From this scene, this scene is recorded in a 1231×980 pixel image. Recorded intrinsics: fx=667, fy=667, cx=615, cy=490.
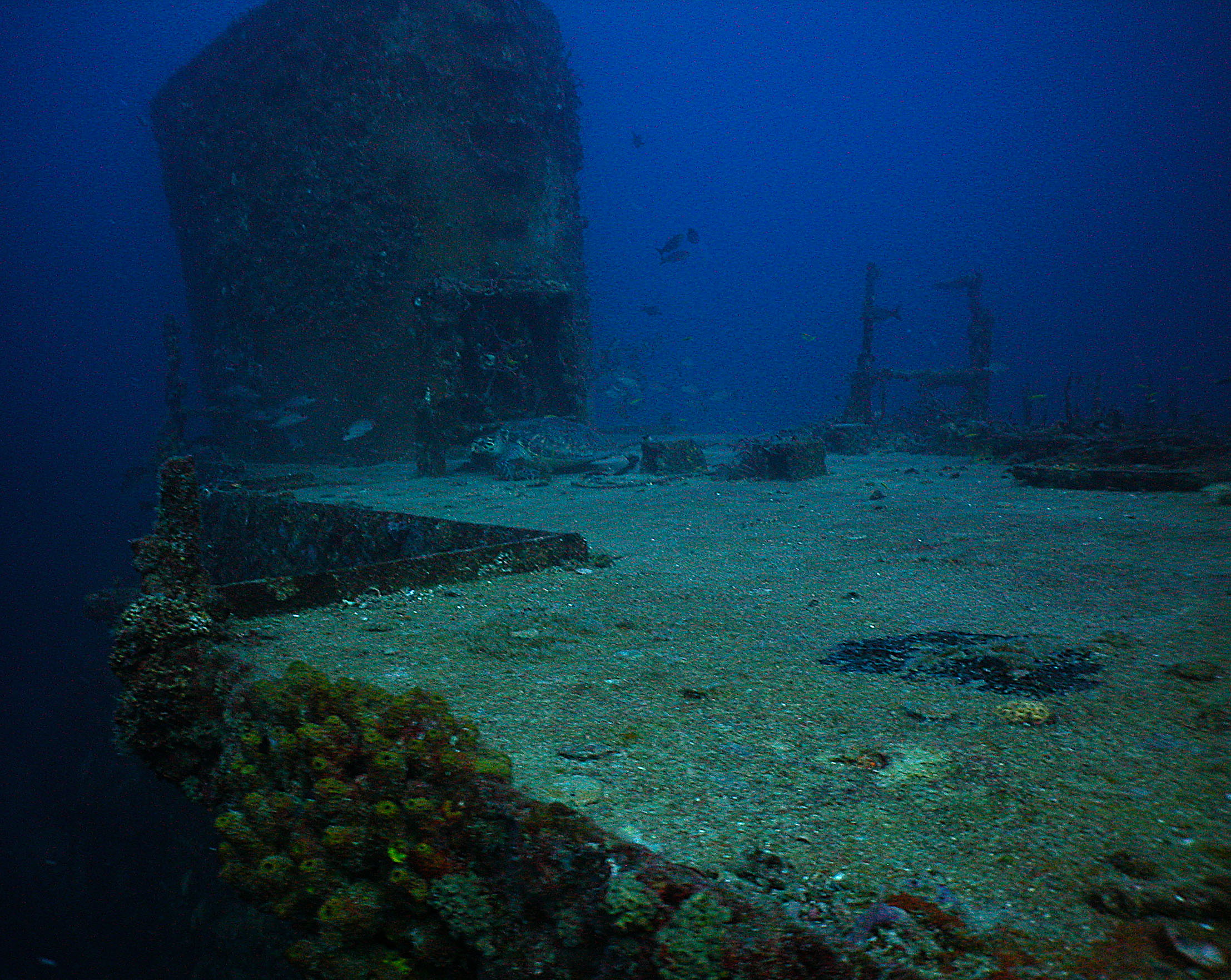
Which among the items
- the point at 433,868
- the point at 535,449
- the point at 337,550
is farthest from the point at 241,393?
the point at 433,868

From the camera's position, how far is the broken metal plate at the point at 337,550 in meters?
4.02

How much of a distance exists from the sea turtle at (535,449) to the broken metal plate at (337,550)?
205 inches

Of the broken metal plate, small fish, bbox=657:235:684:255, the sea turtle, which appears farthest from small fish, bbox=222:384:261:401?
small fish, bbox=657:235:684:255

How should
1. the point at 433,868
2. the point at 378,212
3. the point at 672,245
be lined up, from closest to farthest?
the point at 433,868, the point at 378,212, the point at 672,245

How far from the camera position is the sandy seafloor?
5.26 ft

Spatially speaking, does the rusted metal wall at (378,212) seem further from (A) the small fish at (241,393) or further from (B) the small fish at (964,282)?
(B) the small fish at (964,282)

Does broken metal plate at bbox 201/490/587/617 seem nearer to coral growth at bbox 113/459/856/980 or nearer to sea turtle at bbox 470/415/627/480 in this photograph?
coral growth at bbox 113/459/856/980

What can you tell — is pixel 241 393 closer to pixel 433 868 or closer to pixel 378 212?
pixel 378 212

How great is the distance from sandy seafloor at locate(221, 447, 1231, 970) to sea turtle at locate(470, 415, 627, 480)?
24.5ft

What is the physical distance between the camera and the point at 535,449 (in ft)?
47.0

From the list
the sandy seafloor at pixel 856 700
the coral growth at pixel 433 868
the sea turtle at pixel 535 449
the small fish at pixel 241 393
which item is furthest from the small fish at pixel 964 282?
the coral growth at pixel 433 868

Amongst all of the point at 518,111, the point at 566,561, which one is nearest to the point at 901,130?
the point at 518,111

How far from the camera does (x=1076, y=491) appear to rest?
9.00 m

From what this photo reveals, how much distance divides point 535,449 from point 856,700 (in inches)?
Answer: 478
